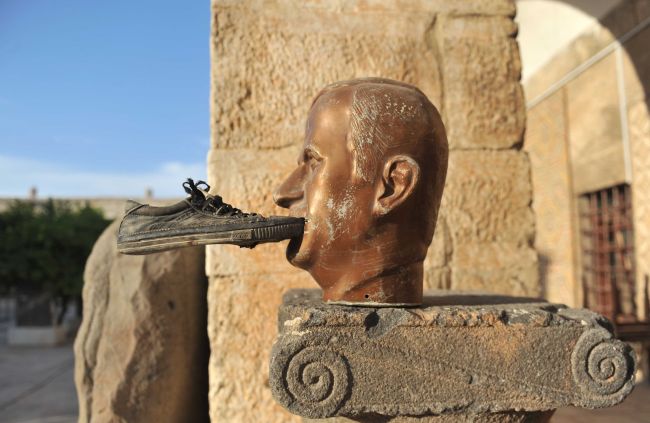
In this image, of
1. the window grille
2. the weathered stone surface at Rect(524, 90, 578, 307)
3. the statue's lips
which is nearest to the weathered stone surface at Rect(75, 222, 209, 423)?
the statue's lips

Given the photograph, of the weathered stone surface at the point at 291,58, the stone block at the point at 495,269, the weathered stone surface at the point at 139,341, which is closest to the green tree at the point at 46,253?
the weathered stone surface at the point at 139,341

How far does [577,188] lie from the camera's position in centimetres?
651

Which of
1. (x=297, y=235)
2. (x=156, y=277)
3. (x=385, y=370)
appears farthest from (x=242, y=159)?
(x=385, y=370)

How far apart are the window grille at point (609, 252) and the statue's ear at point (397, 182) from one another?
16.7 ft

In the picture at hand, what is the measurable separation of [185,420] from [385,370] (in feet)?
5.14

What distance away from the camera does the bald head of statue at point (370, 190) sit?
50.9 inches

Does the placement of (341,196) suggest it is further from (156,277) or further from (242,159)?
(156,277)

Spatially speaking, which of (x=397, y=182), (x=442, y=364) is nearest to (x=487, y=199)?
(x=397, y=182)

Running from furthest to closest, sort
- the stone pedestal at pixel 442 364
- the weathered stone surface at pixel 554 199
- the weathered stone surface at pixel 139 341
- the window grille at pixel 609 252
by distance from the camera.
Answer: the weathered stone surface at pixel 554 199
the window grille at pixel 609 252
the weathered stone surface at pixel 139 341
the stone pedestal at pixel 442 364

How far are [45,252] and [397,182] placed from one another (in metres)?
10.1

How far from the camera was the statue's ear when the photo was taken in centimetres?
128

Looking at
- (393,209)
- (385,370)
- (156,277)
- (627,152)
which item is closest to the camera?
(385,370)

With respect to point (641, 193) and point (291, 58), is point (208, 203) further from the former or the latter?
point (641, 193)

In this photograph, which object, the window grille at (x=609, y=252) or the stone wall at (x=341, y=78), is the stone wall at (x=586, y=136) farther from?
the stone wall at (x=341, y=78)
